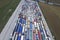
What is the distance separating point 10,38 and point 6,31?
12.6 inches

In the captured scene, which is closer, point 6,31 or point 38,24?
point 6,31

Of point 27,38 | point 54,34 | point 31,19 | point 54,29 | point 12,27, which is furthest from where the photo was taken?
point 31,19

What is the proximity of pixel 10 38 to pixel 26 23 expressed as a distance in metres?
1.61

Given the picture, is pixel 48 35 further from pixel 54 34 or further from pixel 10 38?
pixel 10 38

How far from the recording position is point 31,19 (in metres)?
6.09

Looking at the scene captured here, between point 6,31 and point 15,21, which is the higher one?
point 6,31

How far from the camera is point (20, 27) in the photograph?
4984 millimetres

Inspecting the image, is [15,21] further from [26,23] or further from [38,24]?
[38,24]

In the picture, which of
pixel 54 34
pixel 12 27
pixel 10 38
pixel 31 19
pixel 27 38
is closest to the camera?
pixel 10 38

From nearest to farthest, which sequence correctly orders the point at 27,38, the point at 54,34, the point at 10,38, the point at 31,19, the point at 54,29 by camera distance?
the point at 10,38 → the point at 27,38 → the point at 54,34 → the point at 54,29 → the point at 31,19

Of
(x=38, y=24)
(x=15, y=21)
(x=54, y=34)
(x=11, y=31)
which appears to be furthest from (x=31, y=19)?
(x=11, y=31)

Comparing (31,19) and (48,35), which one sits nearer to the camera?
(48,35)

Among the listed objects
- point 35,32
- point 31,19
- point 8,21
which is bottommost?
point 31,19

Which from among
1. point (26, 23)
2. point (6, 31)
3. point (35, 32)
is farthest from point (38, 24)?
point (6, 31)
